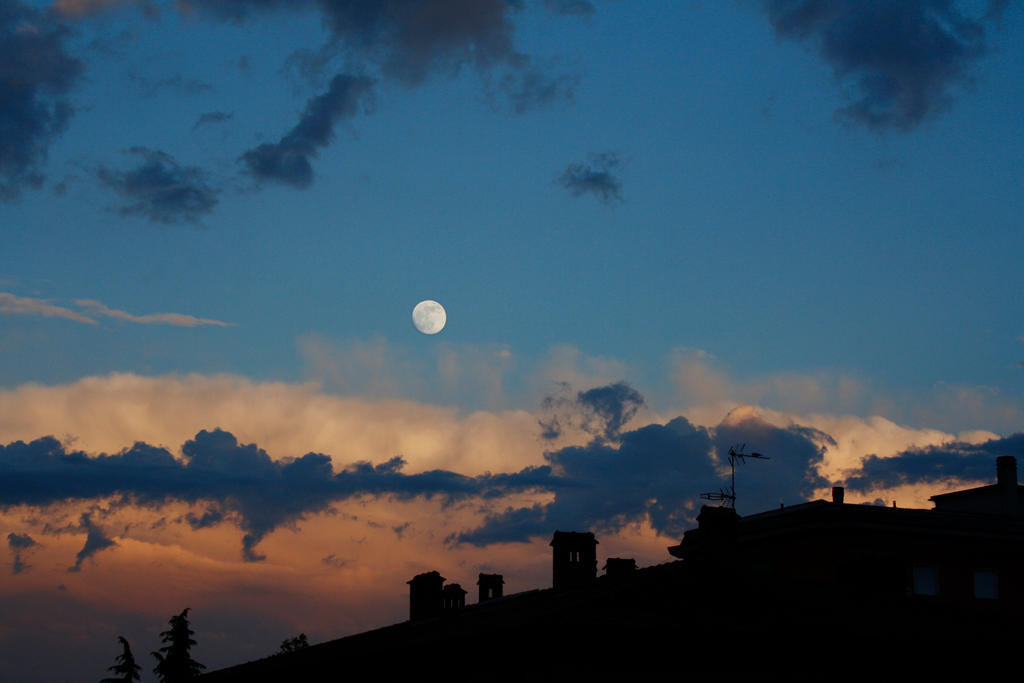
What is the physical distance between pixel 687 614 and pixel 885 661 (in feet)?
9.88

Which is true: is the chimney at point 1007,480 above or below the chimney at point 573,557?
above

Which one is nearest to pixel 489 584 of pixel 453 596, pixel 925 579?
pixel 453 596

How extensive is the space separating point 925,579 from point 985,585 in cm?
185

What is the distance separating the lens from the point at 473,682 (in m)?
15.7

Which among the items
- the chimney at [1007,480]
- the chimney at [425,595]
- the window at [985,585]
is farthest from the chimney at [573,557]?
the chimney at [1007,480]

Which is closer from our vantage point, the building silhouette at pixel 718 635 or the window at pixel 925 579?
the building silhouette at pixel 718 635

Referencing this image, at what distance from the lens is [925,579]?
3391 centimetres

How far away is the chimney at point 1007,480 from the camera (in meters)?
41.3

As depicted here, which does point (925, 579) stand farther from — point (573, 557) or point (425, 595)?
point (425, 595)

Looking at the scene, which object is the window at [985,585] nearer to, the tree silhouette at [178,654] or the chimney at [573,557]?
the chimney at [573,557]

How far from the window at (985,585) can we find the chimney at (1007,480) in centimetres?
880

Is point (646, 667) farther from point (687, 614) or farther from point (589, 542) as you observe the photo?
point (589, 542)

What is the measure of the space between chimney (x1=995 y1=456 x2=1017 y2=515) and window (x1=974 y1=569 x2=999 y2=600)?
8804mm

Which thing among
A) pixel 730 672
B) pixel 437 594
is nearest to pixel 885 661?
pixel 730 672
